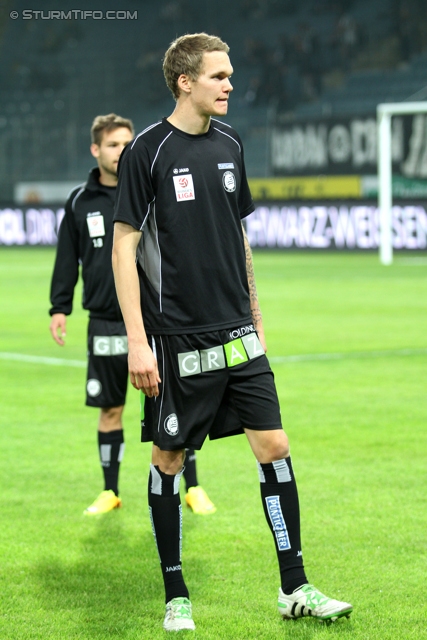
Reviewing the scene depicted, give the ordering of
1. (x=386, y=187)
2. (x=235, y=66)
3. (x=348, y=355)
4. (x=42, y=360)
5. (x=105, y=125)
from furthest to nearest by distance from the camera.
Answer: (x=235, y=66)
(x=386, y=187)
(x=42, y=360)
(x=348, y=355)
(x=105, y=125)

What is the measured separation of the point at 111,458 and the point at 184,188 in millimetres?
2339

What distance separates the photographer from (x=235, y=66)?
3550 centimetres

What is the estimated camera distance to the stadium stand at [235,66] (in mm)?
32188

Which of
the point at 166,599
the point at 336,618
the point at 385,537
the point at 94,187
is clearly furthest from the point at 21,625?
the point at 94,187

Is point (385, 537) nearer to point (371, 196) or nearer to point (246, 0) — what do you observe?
point (371, 196)

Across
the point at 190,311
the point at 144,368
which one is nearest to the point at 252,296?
the point at 190,311

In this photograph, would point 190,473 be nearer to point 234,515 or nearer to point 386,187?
point 234,515

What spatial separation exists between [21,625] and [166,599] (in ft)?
1.77

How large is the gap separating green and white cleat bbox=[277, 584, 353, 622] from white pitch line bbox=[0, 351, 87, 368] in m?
7.38

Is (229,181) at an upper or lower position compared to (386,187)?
upper

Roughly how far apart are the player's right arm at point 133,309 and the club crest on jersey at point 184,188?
20 cm

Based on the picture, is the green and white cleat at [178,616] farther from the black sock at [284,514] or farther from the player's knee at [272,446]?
the player's knee at [272,446]

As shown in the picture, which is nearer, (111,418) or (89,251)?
(89,251)

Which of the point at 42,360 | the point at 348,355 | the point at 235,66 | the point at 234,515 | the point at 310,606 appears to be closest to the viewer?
the point at 310,606
